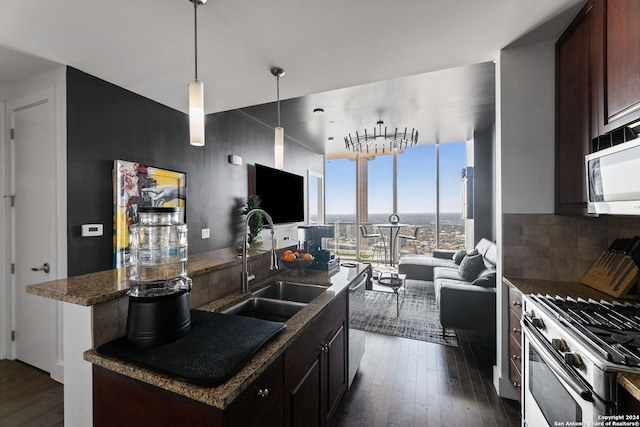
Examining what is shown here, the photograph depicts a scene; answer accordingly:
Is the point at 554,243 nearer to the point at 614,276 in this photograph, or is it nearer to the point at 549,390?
the point at 614,276

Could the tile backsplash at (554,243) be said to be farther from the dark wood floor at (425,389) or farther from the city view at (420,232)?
the city view at (420,232)

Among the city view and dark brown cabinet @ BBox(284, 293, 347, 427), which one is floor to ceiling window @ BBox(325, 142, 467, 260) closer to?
the city view

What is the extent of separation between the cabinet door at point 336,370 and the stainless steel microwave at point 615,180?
5.33ft

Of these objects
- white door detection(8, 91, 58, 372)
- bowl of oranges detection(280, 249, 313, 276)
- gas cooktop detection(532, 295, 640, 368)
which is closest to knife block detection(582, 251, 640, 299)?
gas cooktop detection(532, 295, 640, 368)

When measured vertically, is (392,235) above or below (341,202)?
below

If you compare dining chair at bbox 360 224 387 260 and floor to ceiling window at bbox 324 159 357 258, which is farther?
floor to ceiling window at bbox 324 159 357 258

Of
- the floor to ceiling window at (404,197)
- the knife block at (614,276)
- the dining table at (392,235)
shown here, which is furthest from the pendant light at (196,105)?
the floor to ceiling window at (404,197)

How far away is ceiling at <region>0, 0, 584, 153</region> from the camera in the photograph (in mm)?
1540

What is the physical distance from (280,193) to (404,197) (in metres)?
3.17

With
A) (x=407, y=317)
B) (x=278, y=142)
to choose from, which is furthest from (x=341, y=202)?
(x=278, y=142)

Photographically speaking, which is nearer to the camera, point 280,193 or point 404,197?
point 280,193

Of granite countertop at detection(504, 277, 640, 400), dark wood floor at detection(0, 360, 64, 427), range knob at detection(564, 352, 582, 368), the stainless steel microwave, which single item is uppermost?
the stainless steel microwave

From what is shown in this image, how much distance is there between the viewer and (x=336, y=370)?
1.77 m

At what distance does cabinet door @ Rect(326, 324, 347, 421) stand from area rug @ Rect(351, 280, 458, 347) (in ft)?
0.90
